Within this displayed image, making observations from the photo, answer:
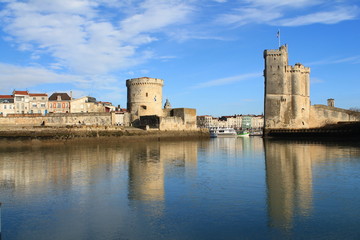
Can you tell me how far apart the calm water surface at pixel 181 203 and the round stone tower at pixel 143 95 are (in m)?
20.2

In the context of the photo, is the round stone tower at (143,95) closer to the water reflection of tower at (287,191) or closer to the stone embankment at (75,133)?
the stone embankment at (75,133)

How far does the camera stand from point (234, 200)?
6.79 m

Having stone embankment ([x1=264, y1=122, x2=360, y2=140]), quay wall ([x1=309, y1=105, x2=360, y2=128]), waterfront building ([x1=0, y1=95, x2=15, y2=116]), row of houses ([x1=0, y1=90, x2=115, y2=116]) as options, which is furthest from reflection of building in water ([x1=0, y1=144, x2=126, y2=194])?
quay wall ([x1=309, y1=105, x2=360, y2=128])

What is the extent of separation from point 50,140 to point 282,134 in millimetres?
21390

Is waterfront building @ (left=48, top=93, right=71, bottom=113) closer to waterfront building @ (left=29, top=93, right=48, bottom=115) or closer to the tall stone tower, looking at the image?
waterfront building @ (left=29, top=93, right=48, bottom=115)

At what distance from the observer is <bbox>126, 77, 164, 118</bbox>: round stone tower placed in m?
31.0

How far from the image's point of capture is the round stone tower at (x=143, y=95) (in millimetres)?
30953

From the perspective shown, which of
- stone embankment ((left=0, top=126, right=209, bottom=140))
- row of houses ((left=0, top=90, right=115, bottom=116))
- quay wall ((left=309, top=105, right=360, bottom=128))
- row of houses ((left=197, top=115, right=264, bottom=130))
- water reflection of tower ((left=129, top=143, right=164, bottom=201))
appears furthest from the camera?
row of houses ((left=197, top=115, right=264, bottom=130))

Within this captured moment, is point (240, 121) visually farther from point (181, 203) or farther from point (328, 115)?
point (181, 203)

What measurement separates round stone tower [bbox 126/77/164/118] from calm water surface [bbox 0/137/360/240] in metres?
20.2

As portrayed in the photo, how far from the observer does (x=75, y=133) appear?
24422mm

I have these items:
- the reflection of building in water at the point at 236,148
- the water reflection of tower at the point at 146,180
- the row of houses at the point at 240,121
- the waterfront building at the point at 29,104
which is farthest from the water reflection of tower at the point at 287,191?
the row of houses at the point at 240,121

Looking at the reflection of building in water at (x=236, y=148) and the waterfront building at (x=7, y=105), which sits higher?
the waterfront building at (x=7, y=105)

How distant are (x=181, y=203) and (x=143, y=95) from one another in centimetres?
2495
